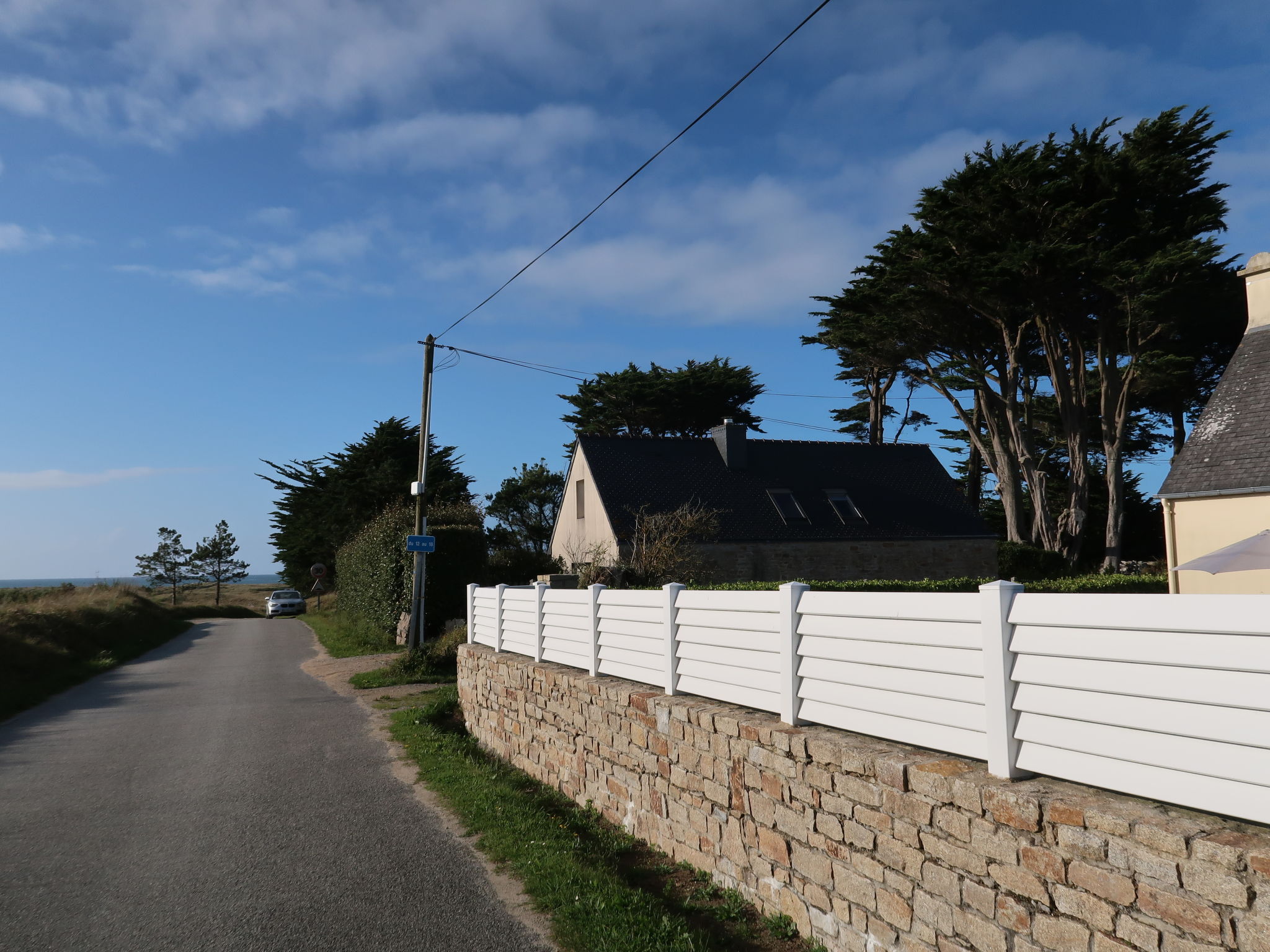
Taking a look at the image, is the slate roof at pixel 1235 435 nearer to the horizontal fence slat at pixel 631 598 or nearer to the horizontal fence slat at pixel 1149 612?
the horizontal fence slat at pixel 631 598

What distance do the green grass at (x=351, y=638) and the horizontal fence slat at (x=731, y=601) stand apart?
47.7 ft

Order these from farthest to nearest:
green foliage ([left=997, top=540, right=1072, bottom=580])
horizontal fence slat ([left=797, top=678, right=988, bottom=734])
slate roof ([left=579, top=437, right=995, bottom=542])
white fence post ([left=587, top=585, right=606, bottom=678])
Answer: green foliage ([left=997, top=540, right=1072, bottom=580])
slate roof ([left=579, top=437, right=995, bottom=542])
white fence post ([left=587, top=585, right=606, bottom=678])
horizontal fence slat ([left=797, top=678, right=988, bottom=734])

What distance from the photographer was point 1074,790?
3.28 meters

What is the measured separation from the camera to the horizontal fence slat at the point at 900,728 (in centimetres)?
379

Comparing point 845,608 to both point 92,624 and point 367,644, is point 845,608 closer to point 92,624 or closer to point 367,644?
point 367,644

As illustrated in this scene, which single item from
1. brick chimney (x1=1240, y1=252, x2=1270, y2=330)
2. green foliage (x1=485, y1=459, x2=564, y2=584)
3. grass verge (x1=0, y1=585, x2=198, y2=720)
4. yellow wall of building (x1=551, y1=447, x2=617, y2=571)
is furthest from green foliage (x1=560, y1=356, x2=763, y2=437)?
brick chimney (x1=1240, y1=252, x2=1270, y2=330)

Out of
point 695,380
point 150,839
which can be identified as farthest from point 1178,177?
point 150,839

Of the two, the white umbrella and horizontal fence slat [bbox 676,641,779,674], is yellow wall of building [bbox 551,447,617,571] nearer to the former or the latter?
the white umbrella

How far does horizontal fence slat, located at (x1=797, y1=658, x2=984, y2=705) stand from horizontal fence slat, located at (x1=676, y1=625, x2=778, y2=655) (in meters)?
0.33

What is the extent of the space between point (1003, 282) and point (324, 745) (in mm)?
21644

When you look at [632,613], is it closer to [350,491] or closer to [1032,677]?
[1032,677]

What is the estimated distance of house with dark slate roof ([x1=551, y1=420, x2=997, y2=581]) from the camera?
25.7 meters

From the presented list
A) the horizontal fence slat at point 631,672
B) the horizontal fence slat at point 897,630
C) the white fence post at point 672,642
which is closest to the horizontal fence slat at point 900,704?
the horizontal fence slat at point 897,630

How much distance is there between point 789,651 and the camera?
4.90m
